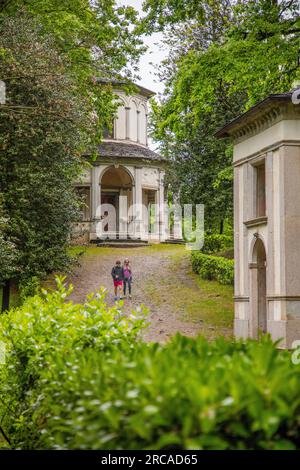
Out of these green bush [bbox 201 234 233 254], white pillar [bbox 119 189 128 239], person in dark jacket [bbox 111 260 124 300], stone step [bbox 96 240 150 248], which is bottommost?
person in dark jacket [bbox 111 260 124 300]

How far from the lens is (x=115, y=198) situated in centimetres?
4697

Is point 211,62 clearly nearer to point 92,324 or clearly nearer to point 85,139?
point 85,139

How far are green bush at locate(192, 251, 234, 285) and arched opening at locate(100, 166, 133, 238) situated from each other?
1191 centimetres

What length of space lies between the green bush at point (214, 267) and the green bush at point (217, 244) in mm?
1289

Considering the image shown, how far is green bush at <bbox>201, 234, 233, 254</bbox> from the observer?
3494cm

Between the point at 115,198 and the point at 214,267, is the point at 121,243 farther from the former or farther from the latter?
the point at 214,267

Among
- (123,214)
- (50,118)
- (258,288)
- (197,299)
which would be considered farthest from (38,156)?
(123,214)

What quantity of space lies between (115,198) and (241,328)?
26442mm

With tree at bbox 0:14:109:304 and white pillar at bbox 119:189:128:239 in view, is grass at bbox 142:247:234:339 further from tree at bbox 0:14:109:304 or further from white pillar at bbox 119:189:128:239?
white pillar at bbox 119:189:128:239

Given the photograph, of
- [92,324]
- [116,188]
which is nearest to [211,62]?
[92,324]

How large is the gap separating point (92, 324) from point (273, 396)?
3.58 meters

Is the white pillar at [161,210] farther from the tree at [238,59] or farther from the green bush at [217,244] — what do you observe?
the tree at [238,59]

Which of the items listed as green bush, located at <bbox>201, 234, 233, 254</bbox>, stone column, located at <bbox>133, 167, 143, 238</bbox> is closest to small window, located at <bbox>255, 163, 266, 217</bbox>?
green bush, located at <bbox>201, 234, 233, 254</bbox>

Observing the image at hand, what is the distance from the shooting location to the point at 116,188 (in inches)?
1845
